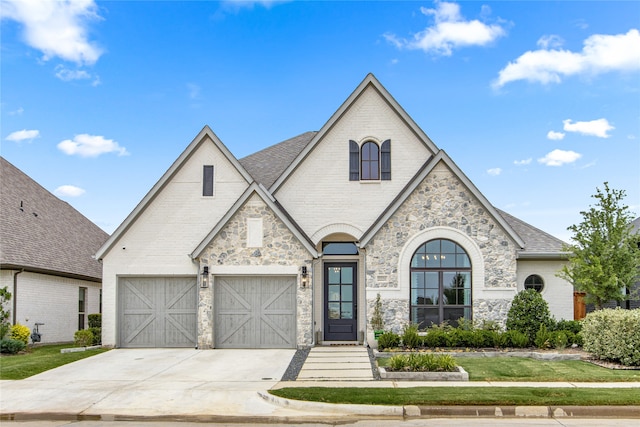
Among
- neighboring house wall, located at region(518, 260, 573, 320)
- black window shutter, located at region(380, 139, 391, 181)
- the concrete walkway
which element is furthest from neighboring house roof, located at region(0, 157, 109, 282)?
neighboring house wall, located at region(518, 260, 573, 320)

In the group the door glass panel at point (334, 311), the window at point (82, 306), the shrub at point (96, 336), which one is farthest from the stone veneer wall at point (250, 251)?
the window at point (82, 306)

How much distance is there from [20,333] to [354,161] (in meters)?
12.3

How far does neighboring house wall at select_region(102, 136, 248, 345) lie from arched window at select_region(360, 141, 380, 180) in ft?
13.7

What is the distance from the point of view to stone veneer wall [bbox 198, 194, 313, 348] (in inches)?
800

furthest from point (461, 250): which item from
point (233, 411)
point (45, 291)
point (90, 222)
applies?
point (90, 222)

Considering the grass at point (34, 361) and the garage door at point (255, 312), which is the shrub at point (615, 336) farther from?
the grass at point (34, 361)

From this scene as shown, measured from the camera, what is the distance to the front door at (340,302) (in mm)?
21922

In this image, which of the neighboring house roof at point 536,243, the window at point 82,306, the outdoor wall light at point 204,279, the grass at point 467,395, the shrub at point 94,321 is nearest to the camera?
the grass at point 467,395

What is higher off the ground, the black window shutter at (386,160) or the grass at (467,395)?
the black window shutter at (386,160)

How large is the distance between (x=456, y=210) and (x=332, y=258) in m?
4.60

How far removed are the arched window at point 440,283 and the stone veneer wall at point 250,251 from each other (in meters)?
3.44

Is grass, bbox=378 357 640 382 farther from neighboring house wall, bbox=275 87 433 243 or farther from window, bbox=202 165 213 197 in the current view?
window, bbox=202 165 213 197

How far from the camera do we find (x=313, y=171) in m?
22.4

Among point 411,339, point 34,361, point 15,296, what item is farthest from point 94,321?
point 411,339
